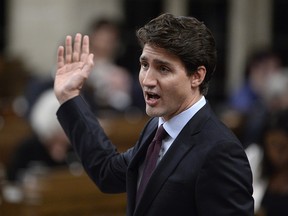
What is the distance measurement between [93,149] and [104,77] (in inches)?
202

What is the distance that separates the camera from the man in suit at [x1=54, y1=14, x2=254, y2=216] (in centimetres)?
342

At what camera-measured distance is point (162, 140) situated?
144 inches

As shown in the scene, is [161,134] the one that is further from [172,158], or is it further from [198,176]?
[198,176]

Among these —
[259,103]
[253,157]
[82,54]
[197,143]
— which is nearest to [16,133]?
[259,103]

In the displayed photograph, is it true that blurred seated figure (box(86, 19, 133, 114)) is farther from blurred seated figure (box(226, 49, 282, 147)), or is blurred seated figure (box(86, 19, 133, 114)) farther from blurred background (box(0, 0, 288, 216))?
blurred seated figure (box(226, 49, 282, 147))

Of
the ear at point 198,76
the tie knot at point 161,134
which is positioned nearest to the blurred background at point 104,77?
the tie knot at point 161,134

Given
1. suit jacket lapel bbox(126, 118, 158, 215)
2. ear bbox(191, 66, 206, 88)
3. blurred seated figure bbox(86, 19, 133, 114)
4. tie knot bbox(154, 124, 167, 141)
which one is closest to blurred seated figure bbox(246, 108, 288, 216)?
suit jacket lapel bbox(126, 118, 158, 215)

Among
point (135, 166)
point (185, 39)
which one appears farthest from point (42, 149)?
point (185, 39)

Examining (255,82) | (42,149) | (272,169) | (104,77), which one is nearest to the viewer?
(272,169)

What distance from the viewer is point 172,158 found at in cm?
355

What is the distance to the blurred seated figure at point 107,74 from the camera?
9000 mm

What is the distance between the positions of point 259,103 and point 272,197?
2658mm

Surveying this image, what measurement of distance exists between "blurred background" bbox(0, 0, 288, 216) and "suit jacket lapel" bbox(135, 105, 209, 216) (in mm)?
2648

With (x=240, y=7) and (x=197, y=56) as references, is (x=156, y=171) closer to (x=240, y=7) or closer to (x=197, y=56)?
(x=197, y=56)
